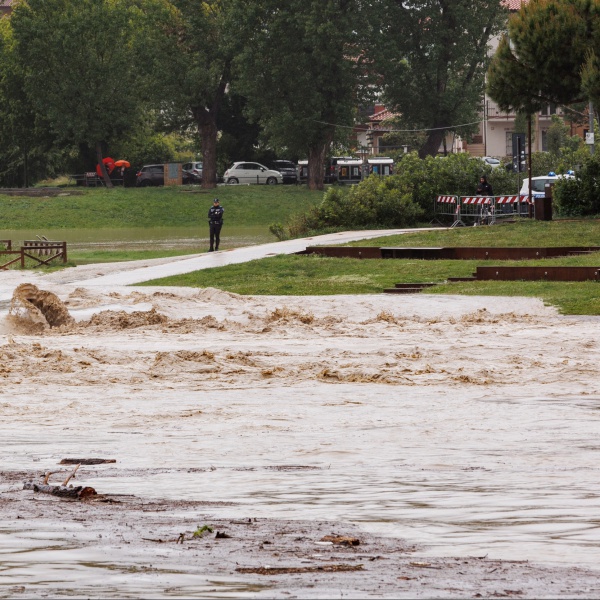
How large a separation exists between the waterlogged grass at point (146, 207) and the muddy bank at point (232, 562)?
202 ft

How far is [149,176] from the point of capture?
9019 centimetres

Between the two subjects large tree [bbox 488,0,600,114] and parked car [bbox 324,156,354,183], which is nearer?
large tree [bbox 488,0,600,114]

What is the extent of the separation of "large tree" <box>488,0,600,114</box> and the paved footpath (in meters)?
6.42

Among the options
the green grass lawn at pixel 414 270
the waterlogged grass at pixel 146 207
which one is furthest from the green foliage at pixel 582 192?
the waterlogged grass at pixel 146 207

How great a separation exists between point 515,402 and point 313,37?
64.3 meters

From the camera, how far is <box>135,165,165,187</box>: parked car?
9000 cm

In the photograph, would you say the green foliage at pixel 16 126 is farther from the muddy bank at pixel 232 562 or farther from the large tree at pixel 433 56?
the muddy bank at pixel 232 562

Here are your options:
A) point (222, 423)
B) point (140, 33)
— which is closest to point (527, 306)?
point (222, 423)

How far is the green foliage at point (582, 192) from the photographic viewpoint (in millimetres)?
42406

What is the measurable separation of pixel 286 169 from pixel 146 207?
19218 millimetres

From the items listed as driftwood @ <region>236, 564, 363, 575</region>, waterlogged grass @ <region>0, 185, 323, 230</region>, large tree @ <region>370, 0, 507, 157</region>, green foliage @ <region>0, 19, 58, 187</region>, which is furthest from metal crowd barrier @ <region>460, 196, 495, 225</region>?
green foliage @ <region>0, 19, 58, 187</region>

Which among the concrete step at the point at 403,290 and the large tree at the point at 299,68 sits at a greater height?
the large tree at the point at 299,68

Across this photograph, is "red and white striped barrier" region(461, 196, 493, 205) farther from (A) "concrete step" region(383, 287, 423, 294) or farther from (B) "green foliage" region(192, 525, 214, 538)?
(B) "green foliage" region(192, 525, 214, 538)

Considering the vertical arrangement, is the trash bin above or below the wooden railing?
above
